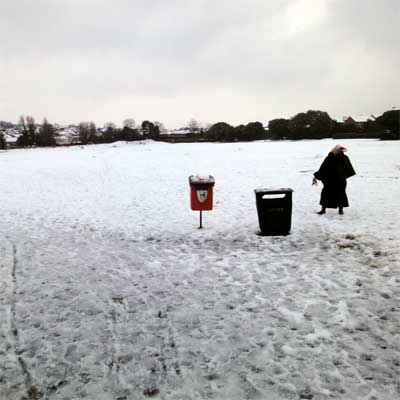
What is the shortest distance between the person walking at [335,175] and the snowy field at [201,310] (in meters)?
0.54

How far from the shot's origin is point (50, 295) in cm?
439

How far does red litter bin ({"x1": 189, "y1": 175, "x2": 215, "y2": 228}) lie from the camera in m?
6.93

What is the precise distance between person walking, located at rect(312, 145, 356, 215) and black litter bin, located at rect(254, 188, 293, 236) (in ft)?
6.75

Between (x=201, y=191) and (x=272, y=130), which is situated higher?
(x=272, y=130)

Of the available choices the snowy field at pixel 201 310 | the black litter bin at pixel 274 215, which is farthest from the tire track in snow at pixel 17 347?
the black litter bin at pixel 274 215

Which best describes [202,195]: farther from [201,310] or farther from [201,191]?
[201,310]

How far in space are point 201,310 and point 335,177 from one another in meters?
5.74

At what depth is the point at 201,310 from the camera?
3.95m

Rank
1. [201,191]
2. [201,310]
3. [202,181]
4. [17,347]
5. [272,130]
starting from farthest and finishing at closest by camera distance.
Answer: [272,130], [201,191], [202,181], [201,310], [17,347]

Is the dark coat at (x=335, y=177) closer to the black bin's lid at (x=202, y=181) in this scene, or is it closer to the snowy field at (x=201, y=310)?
the snowy field at (x=201, y=310)

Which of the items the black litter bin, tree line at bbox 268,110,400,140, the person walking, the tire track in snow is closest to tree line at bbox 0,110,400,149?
tree line at bbox 268,110,400,140

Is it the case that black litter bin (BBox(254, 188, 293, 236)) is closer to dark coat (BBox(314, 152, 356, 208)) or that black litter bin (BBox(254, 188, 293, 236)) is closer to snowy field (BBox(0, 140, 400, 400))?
snowy field (BBox(0, 140, 400, 400))

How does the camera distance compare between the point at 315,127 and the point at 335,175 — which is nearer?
the point at 335,175

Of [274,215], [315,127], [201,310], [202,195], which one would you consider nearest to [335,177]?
[274,215]
